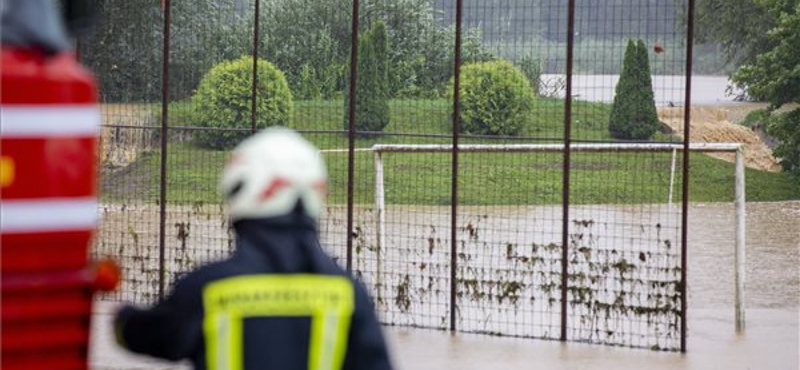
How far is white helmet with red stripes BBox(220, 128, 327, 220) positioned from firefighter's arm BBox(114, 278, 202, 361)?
24 centimetres

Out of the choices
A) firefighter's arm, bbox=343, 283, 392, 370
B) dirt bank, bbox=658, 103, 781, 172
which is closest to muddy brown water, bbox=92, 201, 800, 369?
firefighter's arm, bbox=343, 283, 392, 370

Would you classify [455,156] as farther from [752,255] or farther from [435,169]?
[752,255]

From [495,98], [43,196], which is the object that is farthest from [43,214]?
[495,98]

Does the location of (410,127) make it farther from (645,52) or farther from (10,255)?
(10,255)

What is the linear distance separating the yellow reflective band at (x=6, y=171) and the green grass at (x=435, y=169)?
9386 millimetres

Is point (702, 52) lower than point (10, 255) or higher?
higher

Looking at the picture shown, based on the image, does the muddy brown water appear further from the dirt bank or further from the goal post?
the dirt bank

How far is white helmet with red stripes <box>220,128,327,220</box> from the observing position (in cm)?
336

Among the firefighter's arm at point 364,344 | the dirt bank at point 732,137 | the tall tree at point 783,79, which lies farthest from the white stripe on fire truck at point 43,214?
the dirt bank at point 732,137

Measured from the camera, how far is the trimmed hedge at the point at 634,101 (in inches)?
474

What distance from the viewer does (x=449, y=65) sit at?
515 inches

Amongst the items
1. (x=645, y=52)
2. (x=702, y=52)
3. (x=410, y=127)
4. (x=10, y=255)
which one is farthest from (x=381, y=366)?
(x=702, y=52)

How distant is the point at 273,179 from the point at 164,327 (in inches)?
17.3

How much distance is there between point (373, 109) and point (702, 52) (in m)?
54.5
